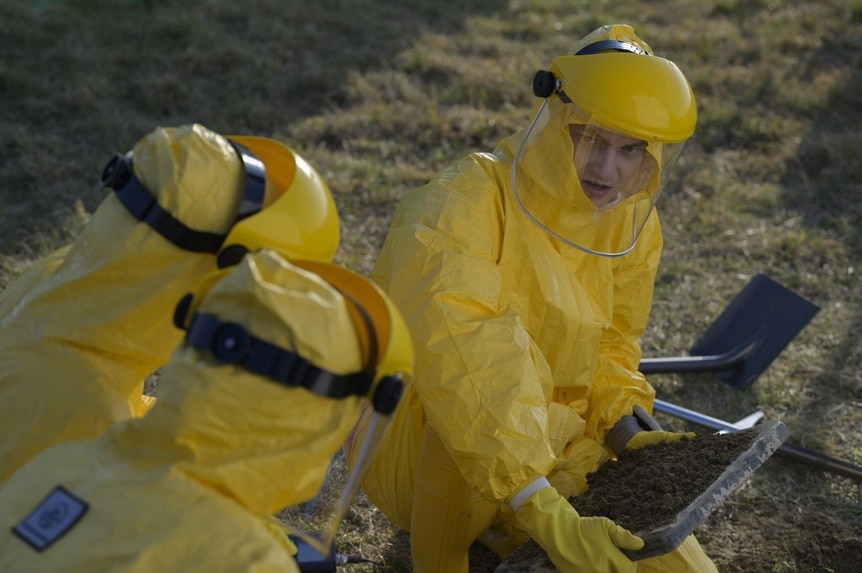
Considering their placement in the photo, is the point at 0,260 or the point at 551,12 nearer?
the point at 0,260

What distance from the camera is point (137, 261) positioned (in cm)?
174

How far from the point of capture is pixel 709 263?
16.1 feet

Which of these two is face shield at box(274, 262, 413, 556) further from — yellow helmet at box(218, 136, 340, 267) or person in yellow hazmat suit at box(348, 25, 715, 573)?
person in yellow hazmat suit at box(348, 25, 715, 573)

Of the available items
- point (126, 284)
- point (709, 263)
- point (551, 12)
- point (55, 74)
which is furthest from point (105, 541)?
point (551, 12)

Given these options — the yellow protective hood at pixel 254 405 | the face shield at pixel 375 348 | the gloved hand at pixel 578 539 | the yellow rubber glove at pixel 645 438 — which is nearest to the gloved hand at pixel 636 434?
the yellow rubber glove at pixel 645 438

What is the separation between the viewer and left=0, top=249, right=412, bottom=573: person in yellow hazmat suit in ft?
4.61

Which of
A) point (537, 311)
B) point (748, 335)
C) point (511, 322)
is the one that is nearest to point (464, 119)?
point (748, 335)

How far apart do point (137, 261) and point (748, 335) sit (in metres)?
2.99

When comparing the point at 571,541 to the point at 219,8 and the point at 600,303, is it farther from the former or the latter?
the point at 219,8

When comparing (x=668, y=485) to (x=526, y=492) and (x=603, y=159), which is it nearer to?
(x=526, y=492)

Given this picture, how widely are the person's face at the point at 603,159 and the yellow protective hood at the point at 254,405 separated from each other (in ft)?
4.35

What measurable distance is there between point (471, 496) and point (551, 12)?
640cm

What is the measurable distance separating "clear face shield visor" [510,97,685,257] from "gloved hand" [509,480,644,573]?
77cm

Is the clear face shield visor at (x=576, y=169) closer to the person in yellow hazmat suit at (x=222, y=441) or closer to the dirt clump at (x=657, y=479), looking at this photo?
the dirt clump at (x=657, y=479)
